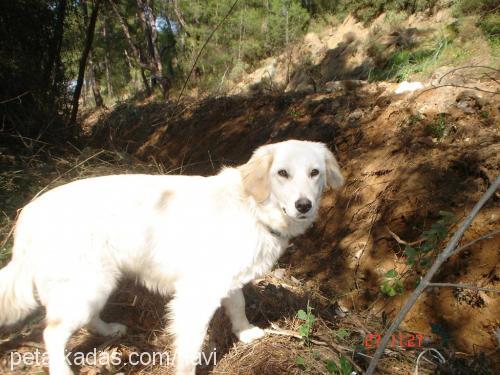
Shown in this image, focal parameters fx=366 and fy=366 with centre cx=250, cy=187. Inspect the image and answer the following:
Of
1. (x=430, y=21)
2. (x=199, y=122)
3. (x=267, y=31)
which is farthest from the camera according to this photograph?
(x=267, y=31)

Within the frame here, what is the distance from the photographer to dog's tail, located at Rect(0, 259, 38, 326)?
2.60 m

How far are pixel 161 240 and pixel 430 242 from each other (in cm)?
266

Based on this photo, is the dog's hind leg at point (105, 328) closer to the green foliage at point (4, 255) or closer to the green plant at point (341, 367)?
the green foliage at point (4, 255)

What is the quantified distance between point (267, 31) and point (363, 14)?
288 inches

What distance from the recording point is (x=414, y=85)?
643cm

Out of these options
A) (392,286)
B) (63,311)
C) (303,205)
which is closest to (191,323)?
(63,311)

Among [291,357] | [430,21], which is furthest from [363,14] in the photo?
[291,357]

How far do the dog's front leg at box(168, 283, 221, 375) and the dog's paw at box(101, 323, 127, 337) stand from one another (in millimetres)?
833

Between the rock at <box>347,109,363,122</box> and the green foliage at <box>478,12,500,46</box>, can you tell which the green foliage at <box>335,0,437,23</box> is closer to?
the green foliage at <box>478,12,500,46</box>

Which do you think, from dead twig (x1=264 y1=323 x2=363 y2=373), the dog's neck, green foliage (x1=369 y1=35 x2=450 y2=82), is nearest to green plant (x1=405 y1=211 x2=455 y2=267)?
dead twig (x1=264 y1=323 x2=363 y2=373)

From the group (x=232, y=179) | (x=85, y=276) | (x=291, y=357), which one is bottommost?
(x=291, y=357)

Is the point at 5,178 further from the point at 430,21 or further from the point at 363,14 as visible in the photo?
the point at 363,14

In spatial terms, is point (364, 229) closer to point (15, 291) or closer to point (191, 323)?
point (191, 323)

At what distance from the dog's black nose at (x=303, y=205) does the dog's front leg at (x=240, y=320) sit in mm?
1126
